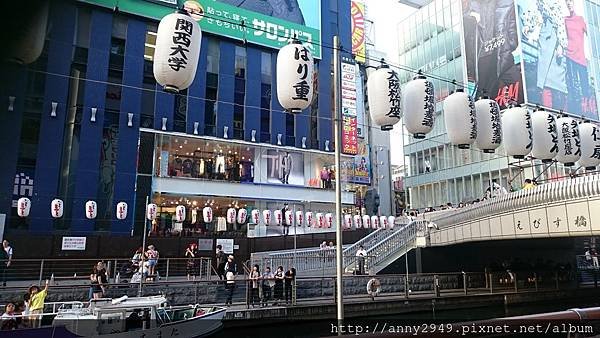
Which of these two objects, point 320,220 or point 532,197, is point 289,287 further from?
point 320,220

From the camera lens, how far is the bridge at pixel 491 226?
16281 mm

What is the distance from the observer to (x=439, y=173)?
166 ft

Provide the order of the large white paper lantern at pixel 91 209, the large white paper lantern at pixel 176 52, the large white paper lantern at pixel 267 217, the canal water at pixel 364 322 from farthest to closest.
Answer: the large white paper lantern at pixel 267 217
the large white paper lantern at pixel 91 209
the canal water at pixel 364 322
the large white paper lantern at pixel 176 52

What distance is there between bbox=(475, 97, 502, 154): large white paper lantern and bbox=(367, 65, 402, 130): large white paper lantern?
12.2 ft

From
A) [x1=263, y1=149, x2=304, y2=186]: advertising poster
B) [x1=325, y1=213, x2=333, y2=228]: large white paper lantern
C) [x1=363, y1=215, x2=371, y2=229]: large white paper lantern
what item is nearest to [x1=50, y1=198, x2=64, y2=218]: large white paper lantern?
[x1=263, y1=149, x2=304, y2=186]: advertising poster

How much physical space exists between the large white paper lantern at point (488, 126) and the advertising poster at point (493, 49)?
3059cm

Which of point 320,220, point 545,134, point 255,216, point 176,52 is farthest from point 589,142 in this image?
point 255,216

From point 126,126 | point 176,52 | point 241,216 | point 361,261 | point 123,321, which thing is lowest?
point 123,321

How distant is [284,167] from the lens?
39.4 m

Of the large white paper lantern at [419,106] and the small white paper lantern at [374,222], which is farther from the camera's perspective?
the small white paper lantern at [374,222]

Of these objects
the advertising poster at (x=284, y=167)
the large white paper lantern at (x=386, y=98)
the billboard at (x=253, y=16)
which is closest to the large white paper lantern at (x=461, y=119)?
the large white paper lantern at (x=386, y=98)

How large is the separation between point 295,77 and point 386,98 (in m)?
3.25

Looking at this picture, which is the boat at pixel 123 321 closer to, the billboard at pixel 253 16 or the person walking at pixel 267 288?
the person walking at pixel 267 288

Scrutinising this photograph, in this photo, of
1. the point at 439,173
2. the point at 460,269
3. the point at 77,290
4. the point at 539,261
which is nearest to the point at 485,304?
the point at 460,269
